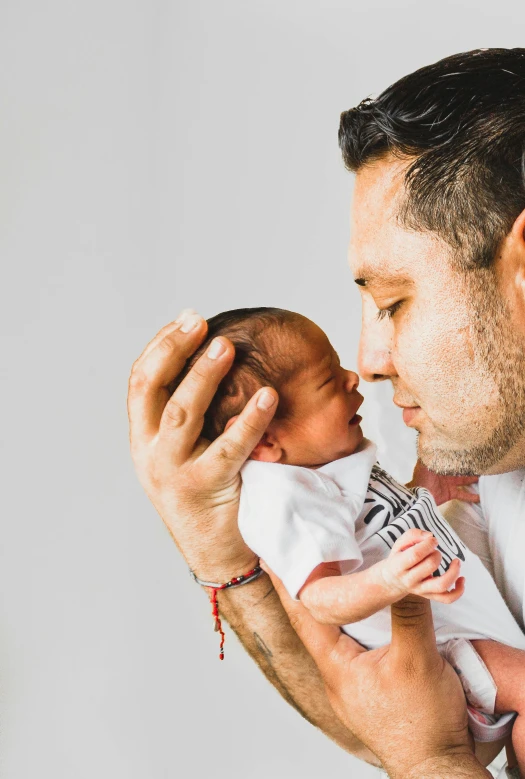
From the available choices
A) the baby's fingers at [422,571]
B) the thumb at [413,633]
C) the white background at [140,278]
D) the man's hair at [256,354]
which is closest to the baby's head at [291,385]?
the man's hair at [256,354]

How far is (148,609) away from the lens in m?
2.29

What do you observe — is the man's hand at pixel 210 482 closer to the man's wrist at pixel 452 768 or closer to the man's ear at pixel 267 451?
the man's ear at pixel 267 451

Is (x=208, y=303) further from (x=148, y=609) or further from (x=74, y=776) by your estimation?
(x=74, y=776)

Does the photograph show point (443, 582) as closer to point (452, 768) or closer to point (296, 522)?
point (296, 522)

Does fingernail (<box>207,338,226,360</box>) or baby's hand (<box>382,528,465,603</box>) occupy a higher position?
fingernail (<box>207,338,226,360</box>)

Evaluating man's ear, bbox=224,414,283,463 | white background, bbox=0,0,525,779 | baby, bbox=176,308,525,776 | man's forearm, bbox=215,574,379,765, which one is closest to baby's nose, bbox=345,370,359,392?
baby, bbox=176,308,525,776

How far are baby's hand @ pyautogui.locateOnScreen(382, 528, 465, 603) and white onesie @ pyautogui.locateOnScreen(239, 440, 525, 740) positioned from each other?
16cm

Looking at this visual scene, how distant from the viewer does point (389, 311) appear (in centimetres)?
119

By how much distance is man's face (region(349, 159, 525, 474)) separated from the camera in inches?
44.7

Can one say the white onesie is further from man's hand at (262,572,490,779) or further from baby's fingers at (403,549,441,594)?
baby's fingers at (403,549,441,594)

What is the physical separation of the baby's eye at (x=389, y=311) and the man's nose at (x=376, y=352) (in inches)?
0.4

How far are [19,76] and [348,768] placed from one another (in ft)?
5.75

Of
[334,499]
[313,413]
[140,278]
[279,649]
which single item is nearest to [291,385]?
[313,413]

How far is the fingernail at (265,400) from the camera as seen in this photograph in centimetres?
108
